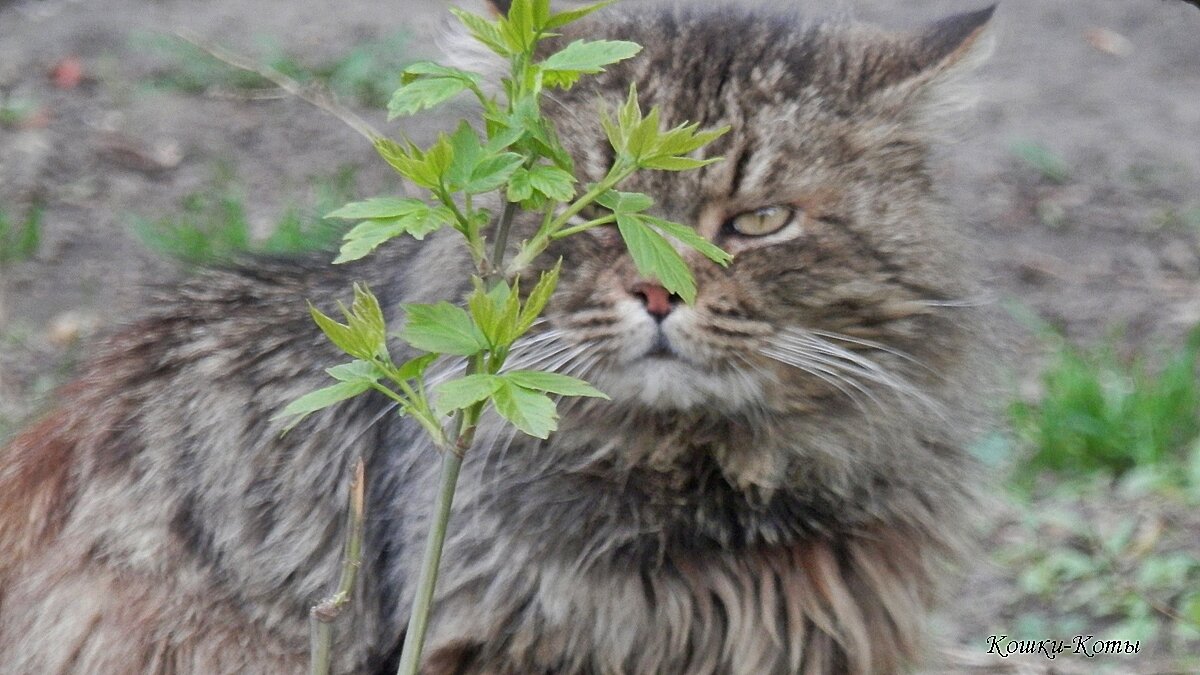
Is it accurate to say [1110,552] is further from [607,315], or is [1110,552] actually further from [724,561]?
[607,315]

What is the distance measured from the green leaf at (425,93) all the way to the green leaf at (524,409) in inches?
11.1

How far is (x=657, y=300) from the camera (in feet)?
7.12

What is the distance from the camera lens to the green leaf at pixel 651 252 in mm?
1344

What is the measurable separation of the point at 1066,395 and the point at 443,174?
113 inches

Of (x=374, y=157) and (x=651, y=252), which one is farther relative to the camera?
(x=374, y=157)

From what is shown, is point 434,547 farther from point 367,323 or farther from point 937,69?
point 937,69

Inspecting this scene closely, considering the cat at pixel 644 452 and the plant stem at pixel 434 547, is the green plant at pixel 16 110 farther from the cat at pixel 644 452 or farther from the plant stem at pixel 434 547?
the plant stem at pixel 434 547

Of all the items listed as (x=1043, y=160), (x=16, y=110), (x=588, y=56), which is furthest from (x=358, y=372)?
(x=16, y=110)

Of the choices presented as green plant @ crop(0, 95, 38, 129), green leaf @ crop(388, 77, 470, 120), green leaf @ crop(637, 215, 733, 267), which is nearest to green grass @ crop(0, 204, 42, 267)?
green plant @ crop(0, 95, 38, 129)

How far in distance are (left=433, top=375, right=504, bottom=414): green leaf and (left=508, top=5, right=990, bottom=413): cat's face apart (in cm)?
87

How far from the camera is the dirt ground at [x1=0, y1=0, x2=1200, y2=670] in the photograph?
15.3ft

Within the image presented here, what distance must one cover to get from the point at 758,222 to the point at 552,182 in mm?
1021

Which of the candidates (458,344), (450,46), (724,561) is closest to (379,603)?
(724,561)

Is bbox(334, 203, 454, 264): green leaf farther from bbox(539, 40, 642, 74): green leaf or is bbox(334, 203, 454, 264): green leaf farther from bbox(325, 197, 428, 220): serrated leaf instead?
bbox(539, 40, 642, 74): green leaf
